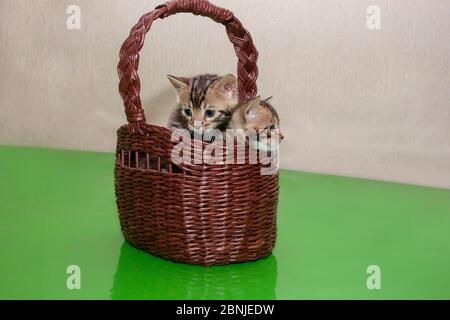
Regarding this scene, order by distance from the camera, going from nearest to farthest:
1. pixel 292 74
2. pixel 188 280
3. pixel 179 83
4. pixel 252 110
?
pixel 188 280
pixel 252 110
pixel 179 83
pixel 292 74

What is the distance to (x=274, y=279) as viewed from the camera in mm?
1497

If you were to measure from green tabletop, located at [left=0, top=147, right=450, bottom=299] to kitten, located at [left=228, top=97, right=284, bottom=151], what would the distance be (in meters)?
0.35

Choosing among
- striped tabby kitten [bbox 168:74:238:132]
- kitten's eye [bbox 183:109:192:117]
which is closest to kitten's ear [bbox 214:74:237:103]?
striped tabby kitten [bbox 168:74:238:132]

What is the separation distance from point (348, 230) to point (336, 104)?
94 centimetres

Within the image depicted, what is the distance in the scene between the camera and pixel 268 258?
64.8 inches

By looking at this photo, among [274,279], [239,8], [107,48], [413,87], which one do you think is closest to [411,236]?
[274,279]

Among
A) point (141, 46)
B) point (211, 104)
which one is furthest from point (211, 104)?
point (141, 46)

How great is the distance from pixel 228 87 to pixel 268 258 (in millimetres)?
510

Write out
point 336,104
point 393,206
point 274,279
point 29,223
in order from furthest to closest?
point 336,104 → point 393,206 → point 29,223 → point 274,279

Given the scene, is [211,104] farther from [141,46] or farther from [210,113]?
[141,46]

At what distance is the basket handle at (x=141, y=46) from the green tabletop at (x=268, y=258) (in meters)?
0.41

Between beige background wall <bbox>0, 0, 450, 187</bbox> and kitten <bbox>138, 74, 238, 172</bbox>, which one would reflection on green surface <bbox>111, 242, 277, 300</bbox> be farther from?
beige background wall <bbox>0, 0, 450, 187</bbox>

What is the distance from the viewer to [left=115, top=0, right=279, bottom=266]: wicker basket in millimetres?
1469

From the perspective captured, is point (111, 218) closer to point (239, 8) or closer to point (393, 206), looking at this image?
point (393, 206)
